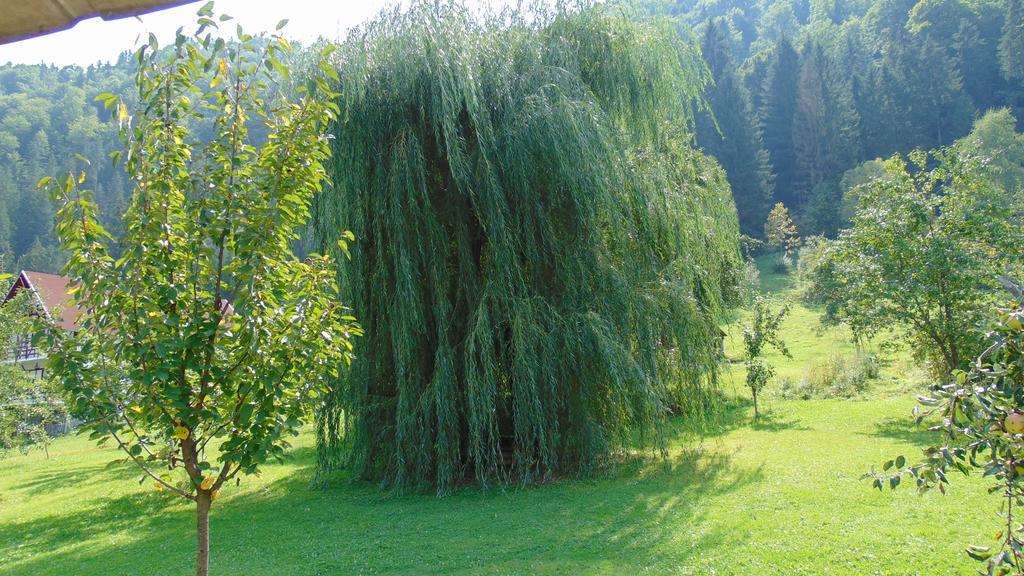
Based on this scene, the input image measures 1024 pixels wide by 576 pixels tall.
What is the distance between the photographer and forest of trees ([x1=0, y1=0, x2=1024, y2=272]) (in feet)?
164

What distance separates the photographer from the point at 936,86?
171ft

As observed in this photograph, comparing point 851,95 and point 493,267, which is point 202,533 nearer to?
point 493,267

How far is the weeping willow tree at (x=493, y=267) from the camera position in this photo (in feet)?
29.8

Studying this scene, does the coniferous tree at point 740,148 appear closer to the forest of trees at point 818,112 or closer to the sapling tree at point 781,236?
the forest of trees at point 818,112

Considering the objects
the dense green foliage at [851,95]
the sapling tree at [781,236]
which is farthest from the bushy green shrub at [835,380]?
the dense green foliage at [851,95]

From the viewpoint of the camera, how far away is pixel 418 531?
7.48 m

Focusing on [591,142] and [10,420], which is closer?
[591,142]

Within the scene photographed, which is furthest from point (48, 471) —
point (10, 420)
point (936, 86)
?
point (936, 86)

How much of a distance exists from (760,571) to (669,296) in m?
4.88

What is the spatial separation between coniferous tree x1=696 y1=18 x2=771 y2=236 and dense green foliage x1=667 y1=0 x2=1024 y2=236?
0.27 ft

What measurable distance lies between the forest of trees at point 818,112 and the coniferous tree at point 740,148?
0.09 metres

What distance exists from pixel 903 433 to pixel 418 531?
888cm

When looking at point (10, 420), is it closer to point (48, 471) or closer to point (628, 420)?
point (48, 471)

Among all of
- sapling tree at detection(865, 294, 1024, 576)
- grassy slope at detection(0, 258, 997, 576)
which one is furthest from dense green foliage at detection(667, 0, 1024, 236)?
sapling tree at detection(865, 294, 1024, 576)
